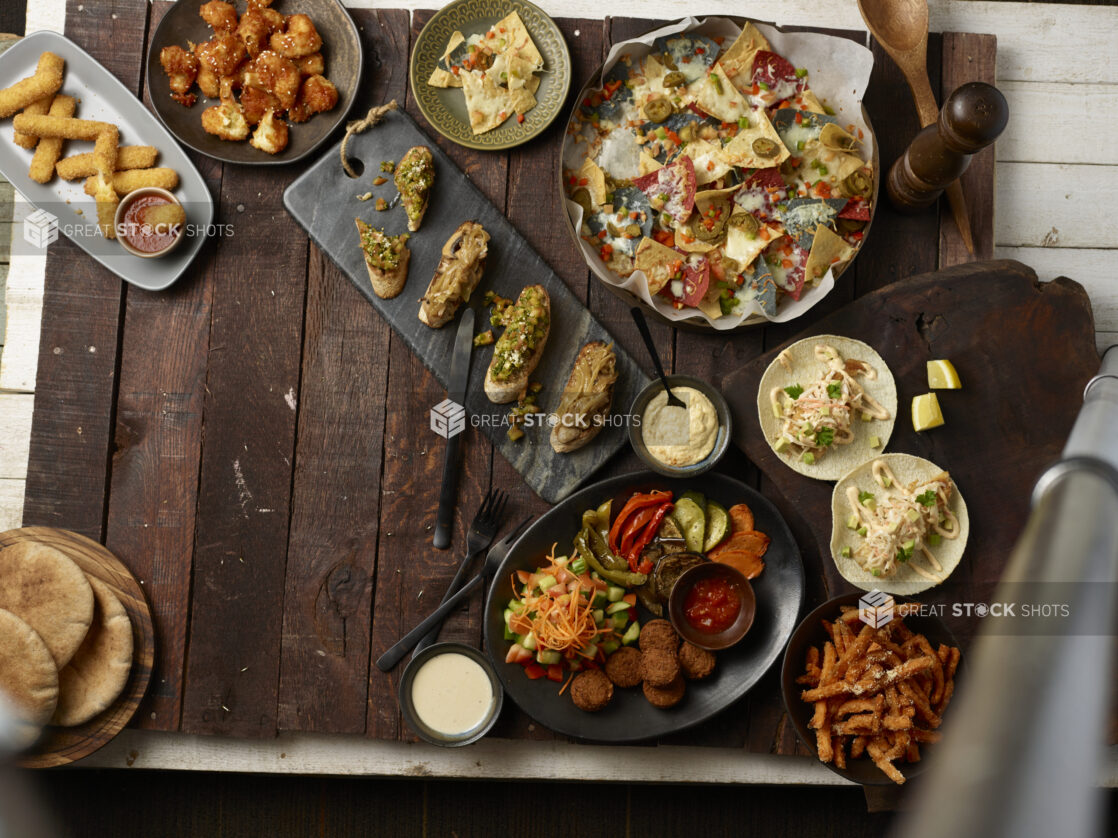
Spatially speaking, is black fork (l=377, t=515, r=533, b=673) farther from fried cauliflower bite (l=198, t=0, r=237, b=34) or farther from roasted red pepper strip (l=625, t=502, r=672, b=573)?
fried cauliflower bite (l=198, t=0, r=237, b=34)

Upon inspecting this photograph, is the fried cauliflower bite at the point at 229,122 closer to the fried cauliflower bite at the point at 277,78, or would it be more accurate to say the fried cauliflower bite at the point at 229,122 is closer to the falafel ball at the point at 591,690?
the fried cauliflower bite at the point at 277,78

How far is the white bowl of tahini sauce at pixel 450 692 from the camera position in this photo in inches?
124

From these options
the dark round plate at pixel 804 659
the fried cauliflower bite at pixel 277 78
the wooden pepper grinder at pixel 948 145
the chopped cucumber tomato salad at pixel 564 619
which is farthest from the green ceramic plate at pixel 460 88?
the dark round plate at pixel 804 659

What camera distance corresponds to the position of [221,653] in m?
3.34

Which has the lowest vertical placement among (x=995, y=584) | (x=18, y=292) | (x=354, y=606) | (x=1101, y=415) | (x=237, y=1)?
(x=354, y=606)

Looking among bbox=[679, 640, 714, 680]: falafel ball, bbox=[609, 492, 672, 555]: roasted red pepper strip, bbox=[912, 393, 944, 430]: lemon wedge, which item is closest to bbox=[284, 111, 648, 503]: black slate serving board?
bbox=[609, 492, 672, 555]: roasted red pepper strip

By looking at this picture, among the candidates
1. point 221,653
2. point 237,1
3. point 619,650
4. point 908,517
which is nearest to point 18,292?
point 237,1

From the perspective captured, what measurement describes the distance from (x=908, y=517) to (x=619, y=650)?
50.1 inches

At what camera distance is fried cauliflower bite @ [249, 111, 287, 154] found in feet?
11.2

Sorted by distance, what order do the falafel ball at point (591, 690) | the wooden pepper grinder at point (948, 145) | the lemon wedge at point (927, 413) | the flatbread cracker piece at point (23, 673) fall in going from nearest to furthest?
the wooden pepper grinder at point (948, 145), the flatbread cracker piece at point (23, 673), the falafel ball at point (591, 690), the lemon wedge at point (927, 413)

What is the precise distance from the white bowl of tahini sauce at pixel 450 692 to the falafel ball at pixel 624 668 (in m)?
0.46

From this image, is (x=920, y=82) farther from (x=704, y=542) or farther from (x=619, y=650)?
(x=619, y=650)

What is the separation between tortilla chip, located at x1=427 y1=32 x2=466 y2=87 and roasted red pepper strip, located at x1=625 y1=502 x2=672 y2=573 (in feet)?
6.80

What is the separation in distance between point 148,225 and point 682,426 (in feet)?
8.11
